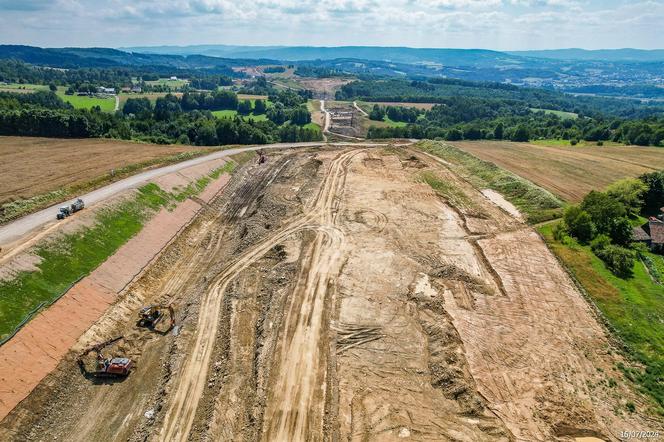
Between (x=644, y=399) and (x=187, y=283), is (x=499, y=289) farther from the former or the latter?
(x=187, y=283)

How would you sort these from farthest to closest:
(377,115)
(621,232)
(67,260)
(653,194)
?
(377,115)
(653,194)
(621,232)
(67,260)

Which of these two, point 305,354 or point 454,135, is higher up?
point 454,135

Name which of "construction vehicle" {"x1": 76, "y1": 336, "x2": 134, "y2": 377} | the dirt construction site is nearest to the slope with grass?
the dirt construction site

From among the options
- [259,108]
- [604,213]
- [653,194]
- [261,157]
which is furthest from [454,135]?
[259,108]

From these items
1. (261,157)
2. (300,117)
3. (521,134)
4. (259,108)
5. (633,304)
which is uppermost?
(259,108)

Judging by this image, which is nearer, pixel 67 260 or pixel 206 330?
pixel 206 330

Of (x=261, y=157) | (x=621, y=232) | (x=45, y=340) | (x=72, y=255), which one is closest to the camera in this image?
(x=45, y=340)

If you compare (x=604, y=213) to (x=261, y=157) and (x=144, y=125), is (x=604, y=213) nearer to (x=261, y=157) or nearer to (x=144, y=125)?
(x=261, y=157)

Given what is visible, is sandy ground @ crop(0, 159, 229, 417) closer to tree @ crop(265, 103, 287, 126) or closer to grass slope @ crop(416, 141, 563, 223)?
grass slope @ crop(416, 141, 563, 223)
